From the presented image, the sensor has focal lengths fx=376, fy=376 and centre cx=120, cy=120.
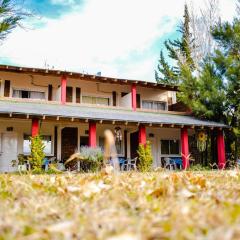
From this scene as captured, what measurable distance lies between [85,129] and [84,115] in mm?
4054

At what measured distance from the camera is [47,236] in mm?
1159

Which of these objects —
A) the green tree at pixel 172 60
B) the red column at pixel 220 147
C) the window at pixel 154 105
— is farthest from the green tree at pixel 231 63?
the green tree at pixel 172 60

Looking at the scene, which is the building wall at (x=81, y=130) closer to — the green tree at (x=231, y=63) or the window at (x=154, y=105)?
the window at (x=154, y=105)

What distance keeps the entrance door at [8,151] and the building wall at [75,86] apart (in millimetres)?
2526

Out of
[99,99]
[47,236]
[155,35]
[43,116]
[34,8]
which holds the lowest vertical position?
[47,236]

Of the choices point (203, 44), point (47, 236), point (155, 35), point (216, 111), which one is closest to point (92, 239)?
point (47, 236)

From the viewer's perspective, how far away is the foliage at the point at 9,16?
13.4m

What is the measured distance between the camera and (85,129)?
21750mm

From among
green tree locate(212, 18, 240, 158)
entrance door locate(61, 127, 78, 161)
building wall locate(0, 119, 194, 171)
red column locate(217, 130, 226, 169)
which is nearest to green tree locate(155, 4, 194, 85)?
green tree locate(212, 18, 240, 158)

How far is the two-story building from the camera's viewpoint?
18109mm

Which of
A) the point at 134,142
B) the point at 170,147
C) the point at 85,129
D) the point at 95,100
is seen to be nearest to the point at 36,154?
the point at 85,129

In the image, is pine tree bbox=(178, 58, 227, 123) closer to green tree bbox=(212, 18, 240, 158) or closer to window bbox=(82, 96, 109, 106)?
green tree bbox=(212, 18, 240, 158)

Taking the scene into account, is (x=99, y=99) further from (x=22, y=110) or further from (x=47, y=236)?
(x=47, y=236)

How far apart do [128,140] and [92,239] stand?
2162cm
